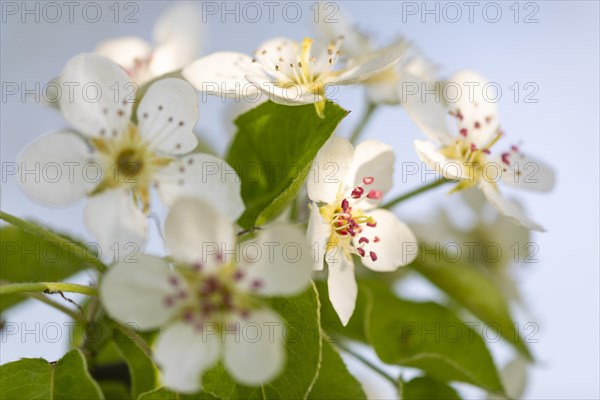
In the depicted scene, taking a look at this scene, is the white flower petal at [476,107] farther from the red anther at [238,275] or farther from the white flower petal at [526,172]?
the red anther at [238,275]

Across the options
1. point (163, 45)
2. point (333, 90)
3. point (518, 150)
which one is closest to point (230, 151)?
point (333, 90)

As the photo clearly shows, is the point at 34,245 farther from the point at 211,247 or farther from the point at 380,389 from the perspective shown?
the point at 380,389

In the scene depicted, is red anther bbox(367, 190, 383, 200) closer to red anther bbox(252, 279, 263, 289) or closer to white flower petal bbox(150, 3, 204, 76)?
red anther bbox(252, 279, 263, 289)

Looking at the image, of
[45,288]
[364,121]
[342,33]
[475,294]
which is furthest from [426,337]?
[45,288]

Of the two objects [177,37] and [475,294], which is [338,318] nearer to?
[475,294]

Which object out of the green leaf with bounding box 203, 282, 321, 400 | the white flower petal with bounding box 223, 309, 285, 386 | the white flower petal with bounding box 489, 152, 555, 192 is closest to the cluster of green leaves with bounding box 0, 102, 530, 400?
the green leaf with bounding box 203, 282, 321, 400
